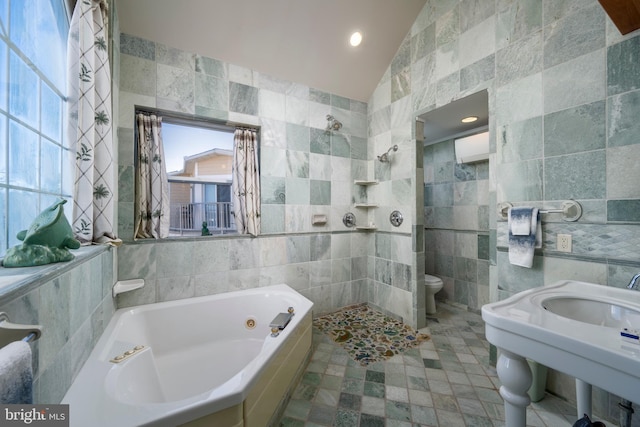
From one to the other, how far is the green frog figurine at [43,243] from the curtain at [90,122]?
1.26 ft

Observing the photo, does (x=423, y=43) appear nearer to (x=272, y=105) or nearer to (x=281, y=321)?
(x=272, y=105)

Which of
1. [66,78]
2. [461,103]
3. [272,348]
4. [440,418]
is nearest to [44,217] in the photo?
[66,78]

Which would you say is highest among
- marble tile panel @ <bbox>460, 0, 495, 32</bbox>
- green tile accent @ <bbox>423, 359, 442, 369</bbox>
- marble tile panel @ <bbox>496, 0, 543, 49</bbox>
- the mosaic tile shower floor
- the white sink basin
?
marble tile panel @ <bbox>460, 0, 495, 32</bbox>

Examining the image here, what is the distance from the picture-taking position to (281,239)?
2.45 meters

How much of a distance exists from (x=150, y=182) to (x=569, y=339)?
99.5 inches

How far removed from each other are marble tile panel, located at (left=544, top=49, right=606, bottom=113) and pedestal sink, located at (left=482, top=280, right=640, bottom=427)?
40.9 inches

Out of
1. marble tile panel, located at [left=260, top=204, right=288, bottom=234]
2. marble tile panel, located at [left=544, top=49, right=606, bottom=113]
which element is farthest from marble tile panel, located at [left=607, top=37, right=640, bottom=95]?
marble tile panel, located at [left=260, top=204, right=288, bottom=234]

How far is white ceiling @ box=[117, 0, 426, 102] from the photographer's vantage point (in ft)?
6.05

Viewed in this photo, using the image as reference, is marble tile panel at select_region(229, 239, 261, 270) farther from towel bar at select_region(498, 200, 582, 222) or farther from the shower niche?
towel bar at select_region(498, 200, 582, 222)

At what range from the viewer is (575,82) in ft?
4.56

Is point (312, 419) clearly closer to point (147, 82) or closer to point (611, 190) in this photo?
point (611, 190)

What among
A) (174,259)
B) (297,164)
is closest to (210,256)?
(174,259)

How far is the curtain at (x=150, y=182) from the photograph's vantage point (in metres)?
1.89

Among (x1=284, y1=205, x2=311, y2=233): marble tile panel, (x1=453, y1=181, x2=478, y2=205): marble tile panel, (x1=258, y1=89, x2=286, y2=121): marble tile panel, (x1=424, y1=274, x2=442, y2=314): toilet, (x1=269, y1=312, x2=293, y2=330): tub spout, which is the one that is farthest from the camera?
(x1=453, y1=181, x2=478, y2=205): marble tile panel
